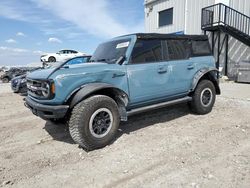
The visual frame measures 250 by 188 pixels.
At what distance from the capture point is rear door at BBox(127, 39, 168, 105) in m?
4.39

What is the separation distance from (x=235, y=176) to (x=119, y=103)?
7.25 ft

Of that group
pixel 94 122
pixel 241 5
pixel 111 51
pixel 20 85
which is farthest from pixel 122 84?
pixel 241 5

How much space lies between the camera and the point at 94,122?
12.8 feet

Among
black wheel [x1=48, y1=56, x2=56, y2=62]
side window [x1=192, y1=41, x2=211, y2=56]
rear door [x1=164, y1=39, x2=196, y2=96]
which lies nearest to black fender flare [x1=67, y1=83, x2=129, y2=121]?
rear door [x1=164, y1=39, x2=196, y2=96]

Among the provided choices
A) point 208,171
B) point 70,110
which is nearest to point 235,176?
point 208,171

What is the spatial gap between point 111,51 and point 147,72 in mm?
936

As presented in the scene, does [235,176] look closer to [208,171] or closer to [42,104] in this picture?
[208,171]

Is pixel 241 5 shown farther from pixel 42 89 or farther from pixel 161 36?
pixel 42 89

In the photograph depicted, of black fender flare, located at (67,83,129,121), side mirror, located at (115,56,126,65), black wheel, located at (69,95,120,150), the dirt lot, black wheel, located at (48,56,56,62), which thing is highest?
black wheel, located at (48,56,56,62)

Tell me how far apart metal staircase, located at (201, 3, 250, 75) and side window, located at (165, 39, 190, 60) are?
8.79 meters

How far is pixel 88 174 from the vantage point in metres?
3.14

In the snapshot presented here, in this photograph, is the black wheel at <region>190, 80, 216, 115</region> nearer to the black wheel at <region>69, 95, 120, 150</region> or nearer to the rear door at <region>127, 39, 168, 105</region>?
the rear door at <region>127, 39, 168, 105</region>

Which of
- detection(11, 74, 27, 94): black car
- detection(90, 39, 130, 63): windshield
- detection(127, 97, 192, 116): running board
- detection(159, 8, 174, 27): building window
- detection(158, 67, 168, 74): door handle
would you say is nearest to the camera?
detection(127, 97, 192, 116): running board

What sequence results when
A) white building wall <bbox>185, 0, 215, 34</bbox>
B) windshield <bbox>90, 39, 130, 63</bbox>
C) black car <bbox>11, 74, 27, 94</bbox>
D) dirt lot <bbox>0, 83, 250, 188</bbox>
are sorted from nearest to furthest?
dirt lot <bbox>0, 83, 250, 188</bbox>, windshield <bbox>90, 39, 130, 63</bbox>, black car <bbox>11, 74, 27, 94</bbox>, white building wall <bbox>185, 0, 215, 34</bbox>
